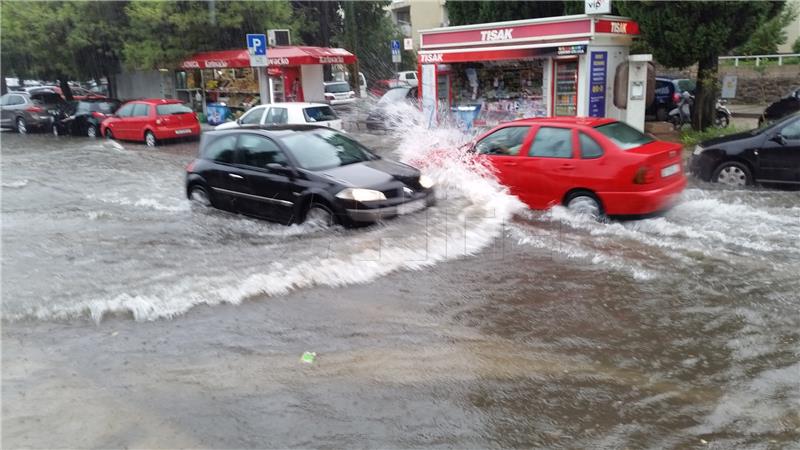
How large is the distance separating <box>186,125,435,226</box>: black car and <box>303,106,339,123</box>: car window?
7.19 m

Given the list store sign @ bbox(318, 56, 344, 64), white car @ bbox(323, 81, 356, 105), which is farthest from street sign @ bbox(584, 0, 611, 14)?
white car @ bbox(323, 81, 356, 105)

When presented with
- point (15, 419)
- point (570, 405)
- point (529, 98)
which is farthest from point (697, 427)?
point (529, 98)

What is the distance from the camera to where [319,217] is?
27.1ft

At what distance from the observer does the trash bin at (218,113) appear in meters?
24.4

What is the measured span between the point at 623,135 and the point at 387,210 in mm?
3353

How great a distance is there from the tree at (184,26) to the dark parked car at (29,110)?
13.7ft

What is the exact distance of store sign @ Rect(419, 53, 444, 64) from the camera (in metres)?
17.7

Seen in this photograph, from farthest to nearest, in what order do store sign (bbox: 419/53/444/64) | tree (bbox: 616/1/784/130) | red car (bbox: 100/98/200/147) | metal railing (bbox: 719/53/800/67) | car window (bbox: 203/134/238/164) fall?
metal railing (bbox: 719/53/800/67) < red car (bbox: 100/98/200/147) < store sign (bbox: 419/53/444/64) < tree (bbox: 616/1/784/130) < car window (bbox: 203/134/238/164)

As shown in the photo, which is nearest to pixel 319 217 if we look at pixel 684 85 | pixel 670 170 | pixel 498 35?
pixel 670 170

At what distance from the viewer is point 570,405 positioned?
421 centimetres

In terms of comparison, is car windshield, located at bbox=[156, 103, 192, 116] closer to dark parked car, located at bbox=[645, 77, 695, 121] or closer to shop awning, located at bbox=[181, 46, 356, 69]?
shop awning, located at bbox=[181, 46, 356, 69]

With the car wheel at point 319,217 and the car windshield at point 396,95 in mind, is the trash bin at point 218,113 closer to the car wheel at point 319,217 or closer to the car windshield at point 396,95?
the car windshield at point 396,95

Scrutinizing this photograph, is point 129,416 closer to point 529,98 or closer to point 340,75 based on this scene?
point 529,98

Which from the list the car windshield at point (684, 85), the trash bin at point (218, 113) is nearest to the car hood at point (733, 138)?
the car windshield at point (684, 85)
